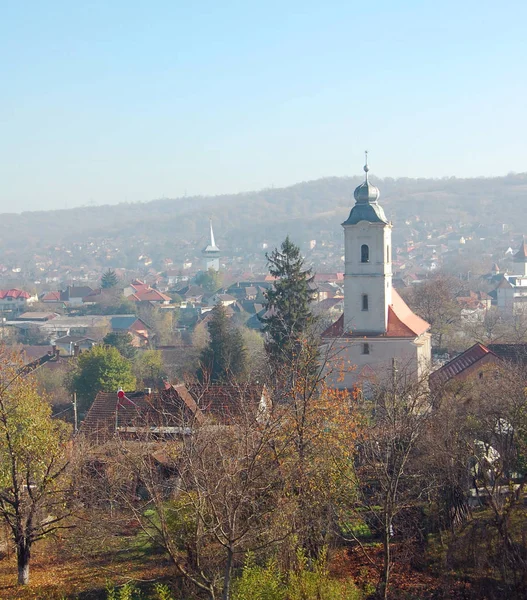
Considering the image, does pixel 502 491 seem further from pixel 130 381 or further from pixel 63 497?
pixel 130 381

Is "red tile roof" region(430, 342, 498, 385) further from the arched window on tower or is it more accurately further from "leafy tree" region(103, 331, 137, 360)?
"leafy tree" region(103, 331, 137, 360)

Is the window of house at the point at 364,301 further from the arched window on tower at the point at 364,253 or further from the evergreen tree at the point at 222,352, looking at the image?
the evergreen tree at the point at 222,352

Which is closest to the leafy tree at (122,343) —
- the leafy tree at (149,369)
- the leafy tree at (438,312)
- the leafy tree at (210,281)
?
the leafy tree at (149,369)

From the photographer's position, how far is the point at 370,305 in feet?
99.7

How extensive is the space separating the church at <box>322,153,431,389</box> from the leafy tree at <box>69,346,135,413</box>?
24.2 ft

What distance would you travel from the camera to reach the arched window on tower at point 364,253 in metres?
30.5

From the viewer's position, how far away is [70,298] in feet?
321

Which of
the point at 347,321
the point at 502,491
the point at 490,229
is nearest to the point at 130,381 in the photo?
the point at 347,321

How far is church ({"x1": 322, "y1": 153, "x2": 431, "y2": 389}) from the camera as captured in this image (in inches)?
1179

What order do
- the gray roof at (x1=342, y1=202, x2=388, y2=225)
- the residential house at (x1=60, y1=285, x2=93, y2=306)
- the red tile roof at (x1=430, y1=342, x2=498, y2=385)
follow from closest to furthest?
1. the red tile roof at (x1=430, y1=342, x2=498, y2=385)
2. the gray roof at (x1=342, y1=202, x2=388, y2=225)
3. the residential house at (x1=60, y1=285, x2=93, y2=306)

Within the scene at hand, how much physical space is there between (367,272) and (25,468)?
18386 millimetres

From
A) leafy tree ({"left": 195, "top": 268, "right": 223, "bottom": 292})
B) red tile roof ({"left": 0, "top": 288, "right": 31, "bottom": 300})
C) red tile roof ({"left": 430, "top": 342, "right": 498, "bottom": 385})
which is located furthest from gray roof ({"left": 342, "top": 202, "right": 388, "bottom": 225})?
leafy tree ({"left": 195, "top": 268, "right": 223, "bottom": 292})

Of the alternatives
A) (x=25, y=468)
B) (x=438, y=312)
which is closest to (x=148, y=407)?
(x=25, y=468)

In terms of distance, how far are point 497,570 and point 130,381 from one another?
21022mm
